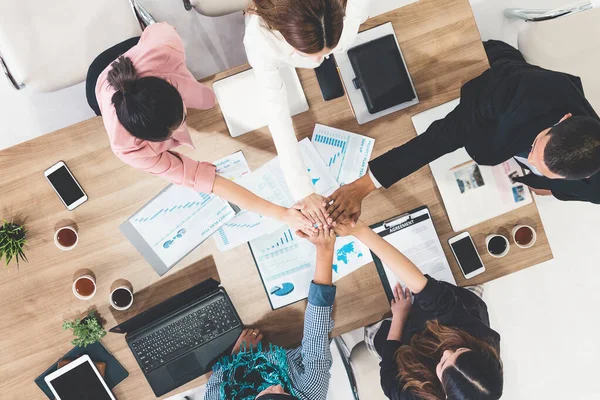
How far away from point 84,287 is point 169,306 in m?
0.31

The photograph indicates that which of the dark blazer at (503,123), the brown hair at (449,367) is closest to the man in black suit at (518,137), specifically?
the dark blazer at (503,123)

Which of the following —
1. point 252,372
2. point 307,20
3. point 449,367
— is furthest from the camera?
point 252,372

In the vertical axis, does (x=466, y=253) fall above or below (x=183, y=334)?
below

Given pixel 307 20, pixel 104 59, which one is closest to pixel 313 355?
pixel 307 20

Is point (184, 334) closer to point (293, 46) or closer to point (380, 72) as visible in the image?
point (293, 46)

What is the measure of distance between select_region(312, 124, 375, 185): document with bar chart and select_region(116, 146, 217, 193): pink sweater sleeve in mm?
405

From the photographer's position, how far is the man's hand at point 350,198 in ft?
4.91

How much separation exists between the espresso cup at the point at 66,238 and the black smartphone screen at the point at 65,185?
9 centimetres

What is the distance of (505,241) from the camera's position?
5.13 ft

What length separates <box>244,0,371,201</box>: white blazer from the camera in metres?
1.30

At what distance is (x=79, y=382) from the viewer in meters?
1.58

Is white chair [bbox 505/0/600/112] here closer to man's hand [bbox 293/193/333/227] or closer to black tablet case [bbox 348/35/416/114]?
black tablet case [bbox 348/35/416/114]

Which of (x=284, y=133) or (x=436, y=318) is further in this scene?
(x=436, y=318)

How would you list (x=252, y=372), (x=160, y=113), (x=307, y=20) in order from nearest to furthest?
1. (x=307, y=20)
2. (x=160, y=113)
3. (x=252, y=372)
